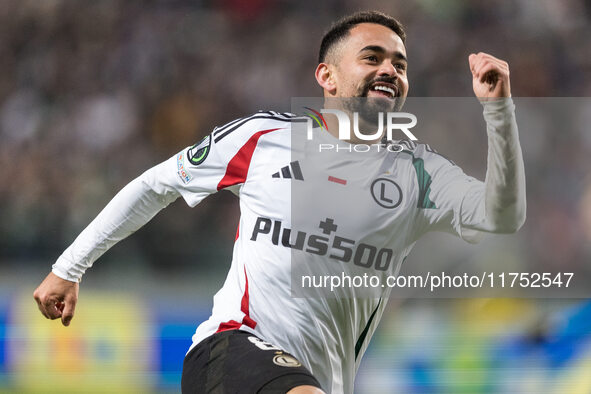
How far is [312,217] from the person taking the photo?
320cm

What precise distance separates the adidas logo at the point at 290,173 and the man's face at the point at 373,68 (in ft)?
Result: 1.35

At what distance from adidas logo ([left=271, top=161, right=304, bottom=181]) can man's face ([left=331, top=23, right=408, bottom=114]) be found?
0.41 m

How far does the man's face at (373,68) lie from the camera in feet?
11.1

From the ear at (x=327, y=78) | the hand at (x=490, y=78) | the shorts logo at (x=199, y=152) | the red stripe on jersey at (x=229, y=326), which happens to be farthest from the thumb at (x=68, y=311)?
the hand at (x=490, y=78)

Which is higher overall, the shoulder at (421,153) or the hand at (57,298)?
the shoulder at (421,153)

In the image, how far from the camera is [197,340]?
318cm

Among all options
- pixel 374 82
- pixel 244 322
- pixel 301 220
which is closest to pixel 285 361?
pixel 244 322

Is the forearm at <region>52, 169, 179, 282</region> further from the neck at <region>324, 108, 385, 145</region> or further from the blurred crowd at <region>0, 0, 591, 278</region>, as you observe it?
the blurred crowd at <region>0, 0, 591, 278</region>

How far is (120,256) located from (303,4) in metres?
4.07

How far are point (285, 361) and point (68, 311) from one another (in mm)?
1082

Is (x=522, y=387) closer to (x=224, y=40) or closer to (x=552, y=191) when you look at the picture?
(x=552, y=191)

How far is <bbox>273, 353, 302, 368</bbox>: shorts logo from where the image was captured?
280 cm

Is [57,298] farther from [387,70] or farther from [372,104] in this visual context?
[387,70]

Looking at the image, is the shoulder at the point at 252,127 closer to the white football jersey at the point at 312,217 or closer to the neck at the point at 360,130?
the white football jersey at the point at 312,217
